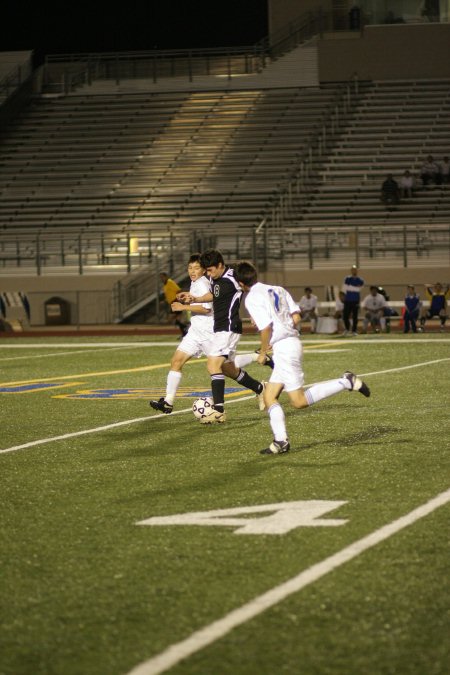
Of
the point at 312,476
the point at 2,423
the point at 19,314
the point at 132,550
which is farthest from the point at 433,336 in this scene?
the point at 132,550

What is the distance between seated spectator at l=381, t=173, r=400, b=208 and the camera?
3834 centimetres

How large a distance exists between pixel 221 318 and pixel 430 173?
28748mm

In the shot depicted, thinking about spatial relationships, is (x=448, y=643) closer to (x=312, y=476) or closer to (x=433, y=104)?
(x=312, y=476)

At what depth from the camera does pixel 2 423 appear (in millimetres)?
12039

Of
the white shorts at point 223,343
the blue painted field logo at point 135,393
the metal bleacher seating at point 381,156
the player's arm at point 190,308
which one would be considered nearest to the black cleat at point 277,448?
the player's arm at point 190,308

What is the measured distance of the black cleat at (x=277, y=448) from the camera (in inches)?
368

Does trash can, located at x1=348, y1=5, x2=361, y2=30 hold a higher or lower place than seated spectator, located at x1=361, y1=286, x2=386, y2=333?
higher

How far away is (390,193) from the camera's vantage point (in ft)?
126

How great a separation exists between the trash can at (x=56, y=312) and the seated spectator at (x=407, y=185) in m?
11.5

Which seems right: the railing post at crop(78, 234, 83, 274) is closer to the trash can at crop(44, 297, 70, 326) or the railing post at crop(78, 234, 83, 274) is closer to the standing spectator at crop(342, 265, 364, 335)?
the trash can at crop(44, 297, 70, 326)

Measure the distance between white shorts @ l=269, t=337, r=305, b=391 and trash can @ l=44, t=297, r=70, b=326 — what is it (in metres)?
27.1

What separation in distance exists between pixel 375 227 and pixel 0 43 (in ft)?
73.0

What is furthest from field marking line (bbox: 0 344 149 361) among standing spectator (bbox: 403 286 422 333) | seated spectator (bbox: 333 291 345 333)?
standing spectator (bbox: 403 286 422 333)

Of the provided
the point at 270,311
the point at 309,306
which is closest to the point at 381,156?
the point at 309,306
